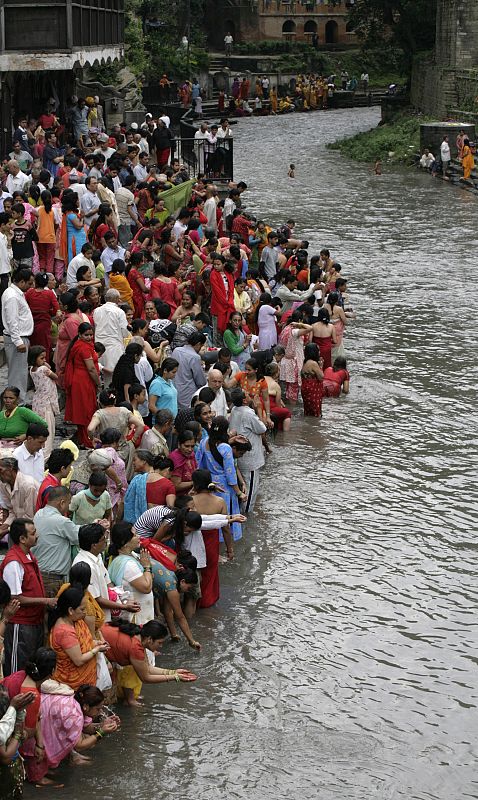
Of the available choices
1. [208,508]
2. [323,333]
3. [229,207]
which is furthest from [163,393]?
[229,207]

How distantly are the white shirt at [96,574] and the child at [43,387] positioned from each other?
2769mm

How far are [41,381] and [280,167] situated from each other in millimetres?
29805

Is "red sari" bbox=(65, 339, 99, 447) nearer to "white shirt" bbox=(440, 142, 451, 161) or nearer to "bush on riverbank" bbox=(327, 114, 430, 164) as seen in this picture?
"white shirt" bbox=(440, 142, 451, 161)

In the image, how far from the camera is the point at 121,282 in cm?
1480

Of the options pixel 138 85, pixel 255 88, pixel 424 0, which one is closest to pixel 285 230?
pixel 138 85

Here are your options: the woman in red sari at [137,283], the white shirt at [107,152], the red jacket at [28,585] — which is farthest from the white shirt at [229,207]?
the red jacket at [28,585]

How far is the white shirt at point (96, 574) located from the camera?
8930mm

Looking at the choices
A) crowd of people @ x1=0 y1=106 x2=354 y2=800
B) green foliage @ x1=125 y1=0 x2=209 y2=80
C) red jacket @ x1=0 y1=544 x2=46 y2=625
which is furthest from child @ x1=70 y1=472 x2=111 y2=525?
green foliage @ x1=125 y1=0 x2=209 y2=80

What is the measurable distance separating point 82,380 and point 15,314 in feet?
3.04

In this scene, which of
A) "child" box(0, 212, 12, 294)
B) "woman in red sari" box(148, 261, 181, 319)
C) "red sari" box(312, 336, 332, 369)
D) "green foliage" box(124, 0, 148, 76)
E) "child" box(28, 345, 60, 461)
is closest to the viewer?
"child" box(28, 345, 60, 461)

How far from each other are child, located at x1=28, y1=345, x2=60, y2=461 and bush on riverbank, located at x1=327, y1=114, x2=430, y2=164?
3189cm

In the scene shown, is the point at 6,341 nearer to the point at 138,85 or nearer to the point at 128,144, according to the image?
the point at 128,144

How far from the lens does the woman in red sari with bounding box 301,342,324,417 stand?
15.9 m

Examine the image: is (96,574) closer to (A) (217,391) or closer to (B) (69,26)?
(A) (217,391)
